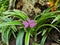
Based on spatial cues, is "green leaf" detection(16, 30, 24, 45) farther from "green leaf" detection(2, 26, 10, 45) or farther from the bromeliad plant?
"green leaf" detection(2, 26, 10, 45)

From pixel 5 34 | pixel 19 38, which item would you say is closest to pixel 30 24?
pixel 19 38

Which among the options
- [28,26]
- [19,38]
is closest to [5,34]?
[19,38]

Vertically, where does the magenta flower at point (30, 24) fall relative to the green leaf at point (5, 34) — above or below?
above

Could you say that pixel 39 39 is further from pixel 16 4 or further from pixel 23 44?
pixel 16 4

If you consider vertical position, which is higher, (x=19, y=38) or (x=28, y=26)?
(x=28, y=26)

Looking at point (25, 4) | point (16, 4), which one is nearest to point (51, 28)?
point (25, 4)

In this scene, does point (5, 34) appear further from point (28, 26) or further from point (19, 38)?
point (28, 26)

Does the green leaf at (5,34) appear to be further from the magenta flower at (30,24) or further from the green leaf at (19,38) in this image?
the magenta flower at (30,24)

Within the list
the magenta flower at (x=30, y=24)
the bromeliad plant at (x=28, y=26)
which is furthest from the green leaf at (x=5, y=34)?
the magenta flower at (x=30, y=24)

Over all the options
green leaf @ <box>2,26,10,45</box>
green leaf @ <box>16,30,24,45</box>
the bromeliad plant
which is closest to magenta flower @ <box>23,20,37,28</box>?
the bromeliad plant

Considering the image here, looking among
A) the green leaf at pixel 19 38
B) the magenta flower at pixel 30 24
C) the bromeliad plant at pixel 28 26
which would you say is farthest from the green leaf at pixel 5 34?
the magenta flower at pixel 30 24

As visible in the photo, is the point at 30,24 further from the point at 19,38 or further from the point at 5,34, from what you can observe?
the point at 5,34
